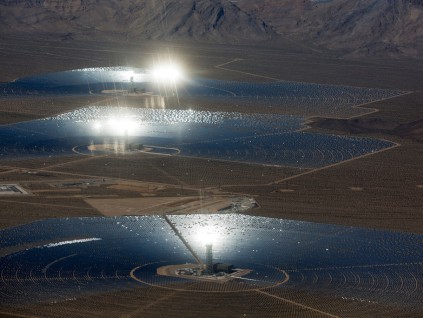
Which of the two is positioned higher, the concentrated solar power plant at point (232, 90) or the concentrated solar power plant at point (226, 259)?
the concentrated solar power plant at point (232, 90)

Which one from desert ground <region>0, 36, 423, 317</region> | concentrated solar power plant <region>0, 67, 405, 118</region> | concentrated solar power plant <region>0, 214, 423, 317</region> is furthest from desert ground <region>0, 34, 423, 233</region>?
concentrated solar power plant <region>0, 67, 405, 118</region>

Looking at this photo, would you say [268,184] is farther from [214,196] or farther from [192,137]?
[192,137]

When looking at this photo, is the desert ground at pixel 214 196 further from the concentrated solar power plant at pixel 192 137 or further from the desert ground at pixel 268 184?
the concentrated solar power plant at pixel 192 137

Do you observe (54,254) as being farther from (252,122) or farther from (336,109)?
(336,109)

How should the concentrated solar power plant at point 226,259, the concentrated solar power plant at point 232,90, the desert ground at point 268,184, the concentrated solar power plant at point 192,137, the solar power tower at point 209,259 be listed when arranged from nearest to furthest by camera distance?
the concentrated solar power plant at point 226,259 → the solar power tower at point 209,259 → the desert ground at point 268,184 → the concentrated solar power plant at point 192,137 → the concentrated solar power plant at point 232,90

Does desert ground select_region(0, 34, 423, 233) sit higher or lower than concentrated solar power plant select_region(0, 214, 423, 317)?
higher

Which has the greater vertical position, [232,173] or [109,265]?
[232,173]

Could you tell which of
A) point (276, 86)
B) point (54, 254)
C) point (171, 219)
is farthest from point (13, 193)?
point (276, 86)

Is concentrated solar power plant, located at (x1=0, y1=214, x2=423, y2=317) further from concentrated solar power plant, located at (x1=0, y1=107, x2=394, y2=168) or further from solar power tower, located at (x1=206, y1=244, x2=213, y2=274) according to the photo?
concentrated solar power plant, located at (x1=0, y1=107, x2=394, y2=168)

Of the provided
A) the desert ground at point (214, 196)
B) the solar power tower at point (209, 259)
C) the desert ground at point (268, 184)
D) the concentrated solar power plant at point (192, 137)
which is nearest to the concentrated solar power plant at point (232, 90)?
the concentrated solar power plant at point (192, 137)
